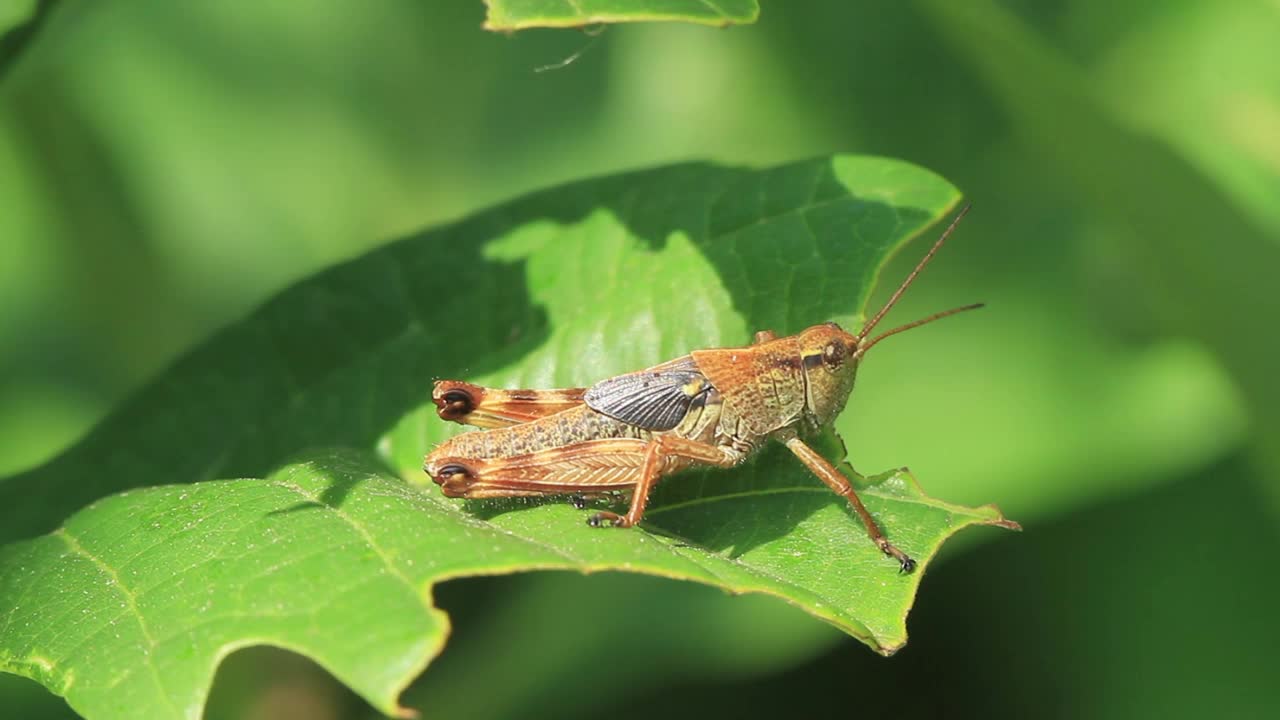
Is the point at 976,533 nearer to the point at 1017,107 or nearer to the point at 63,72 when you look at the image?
the point at 1017,107

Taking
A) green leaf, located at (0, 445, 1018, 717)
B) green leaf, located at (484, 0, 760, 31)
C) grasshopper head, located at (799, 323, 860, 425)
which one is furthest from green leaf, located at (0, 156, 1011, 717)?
green leaf, located at (484, 0, 760, 31)

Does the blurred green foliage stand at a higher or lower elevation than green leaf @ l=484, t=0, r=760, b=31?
lower

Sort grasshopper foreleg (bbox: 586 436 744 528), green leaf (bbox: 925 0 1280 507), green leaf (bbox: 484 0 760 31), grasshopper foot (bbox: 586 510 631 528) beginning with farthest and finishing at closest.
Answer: green leaf (bbox: 925 0 1280 507) → grasshopper foreleg (bbox: 586 436 744 528) → grasshopper foot (bbox: 586 510 631 528) → green leaf (bbox: 484 0 760 31)

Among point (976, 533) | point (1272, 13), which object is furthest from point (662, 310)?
point (1272, 13)

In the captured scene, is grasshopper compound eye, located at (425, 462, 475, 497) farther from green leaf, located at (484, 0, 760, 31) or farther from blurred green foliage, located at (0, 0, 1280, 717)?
blurred green foliage, located at (0, 0, 1280, 717)

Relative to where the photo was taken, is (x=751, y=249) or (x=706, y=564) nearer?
(x=706, y=564)

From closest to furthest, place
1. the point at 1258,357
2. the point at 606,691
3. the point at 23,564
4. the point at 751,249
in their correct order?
the point at 23,564 < the point at 751,249 < the point at 1258,357 < the point at 606,691

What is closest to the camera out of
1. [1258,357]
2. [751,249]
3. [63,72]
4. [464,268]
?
[751,249]
